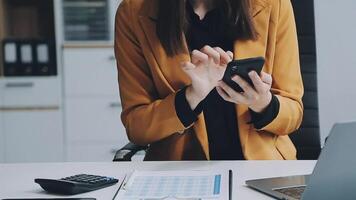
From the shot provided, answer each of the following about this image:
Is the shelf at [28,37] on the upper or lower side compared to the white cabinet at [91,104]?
upper

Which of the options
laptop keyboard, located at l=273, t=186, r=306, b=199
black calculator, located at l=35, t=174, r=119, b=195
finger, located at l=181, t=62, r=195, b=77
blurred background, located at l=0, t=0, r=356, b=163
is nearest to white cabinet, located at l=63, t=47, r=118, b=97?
blurred background, located at l=0, t=0, r=356, b=163

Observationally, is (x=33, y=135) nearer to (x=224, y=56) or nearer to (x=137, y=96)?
(x=137, y=96)

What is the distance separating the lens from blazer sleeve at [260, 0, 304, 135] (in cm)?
142

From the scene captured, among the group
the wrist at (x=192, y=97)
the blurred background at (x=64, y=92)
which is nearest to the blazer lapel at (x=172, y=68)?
the wrist at (x=192, y=97)

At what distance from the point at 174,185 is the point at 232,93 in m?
0.27

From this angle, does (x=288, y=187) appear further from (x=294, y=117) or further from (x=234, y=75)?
(x=294, y=117)

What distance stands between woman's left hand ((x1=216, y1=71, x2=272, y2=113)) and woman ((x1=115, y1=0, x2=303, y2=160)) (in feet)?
0.23

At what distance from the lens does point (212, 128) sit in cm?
147

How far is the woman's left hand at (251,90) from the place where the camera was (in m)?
1.21

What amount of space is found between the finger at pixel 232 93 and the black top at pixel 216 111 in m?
0.11

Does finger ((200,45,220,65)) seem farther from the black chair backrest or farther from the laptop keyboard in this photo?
the black chair backrest

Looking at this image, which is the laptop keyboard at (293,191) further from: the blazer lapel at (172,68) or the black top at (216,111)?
the blazer lapel at (172,68)

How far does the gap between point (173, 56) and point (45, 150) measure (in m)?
1.97

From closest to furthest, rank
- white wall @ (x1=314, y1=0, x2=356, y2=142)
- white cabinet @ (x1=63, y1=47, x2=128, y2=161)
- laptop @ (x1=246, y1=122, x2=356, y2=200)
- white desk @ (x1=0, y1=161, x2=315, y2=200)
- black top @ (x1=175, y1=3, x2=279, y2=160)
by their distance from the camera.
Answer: laptop @ (x1=246, y1=122, x2=356, y2=200), white desk @ (x1=0, y1=161, x2=315, y2=200), black top @ (x1=175, y1=3, x2=279, y2=160), white wall @ (x1=314, y1=0, x2=356, y2=142), white cabinet @ (x1=63, y1=47, x2=128, y2=161)
